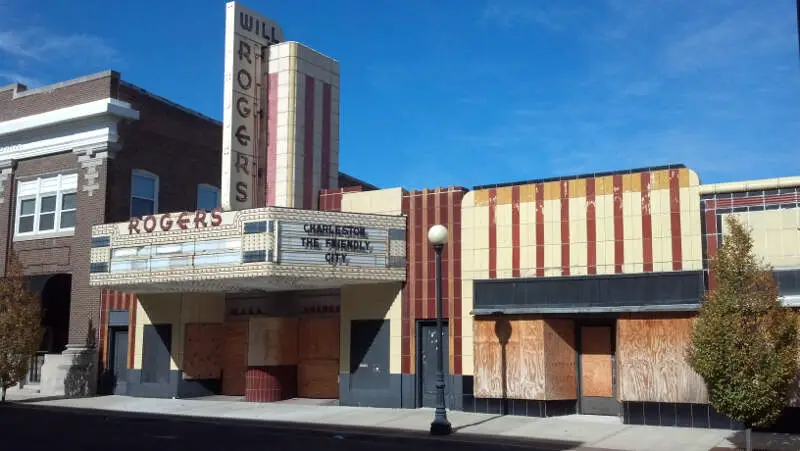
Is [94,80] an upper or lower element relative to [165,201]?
upper

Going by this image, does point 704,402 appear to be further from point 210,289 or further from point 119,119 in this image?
point 119,119

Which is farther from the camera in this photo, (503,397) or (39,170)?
(39,170)

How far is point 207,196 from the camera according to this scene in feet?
115

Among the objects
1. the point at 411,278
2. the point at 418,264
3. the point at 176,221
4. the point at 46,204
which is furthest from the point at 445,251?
the point at 46,204

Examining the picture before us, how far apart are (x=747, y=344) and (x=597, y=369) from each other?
7.26 m

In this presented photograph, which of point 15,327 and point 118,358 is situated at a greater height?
point 15,327

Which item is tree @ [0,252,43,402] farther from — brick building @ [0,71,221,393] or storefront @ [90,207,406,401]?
storefront @ [90,207,406,401]

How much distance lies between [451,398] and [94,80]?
1873 centimetres

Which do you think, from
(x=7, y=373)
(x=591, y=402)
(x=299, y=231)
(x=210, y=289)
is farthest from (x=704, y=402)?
(x=7, y=373)

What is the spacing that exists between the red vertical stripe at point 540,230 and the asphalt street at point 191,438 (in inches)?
219

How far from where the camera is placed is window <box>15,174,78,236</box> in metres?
31.3

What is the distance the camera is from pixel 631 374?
1984 cm

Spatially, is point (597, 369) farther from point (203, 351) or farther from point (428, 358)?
point (203, 351)

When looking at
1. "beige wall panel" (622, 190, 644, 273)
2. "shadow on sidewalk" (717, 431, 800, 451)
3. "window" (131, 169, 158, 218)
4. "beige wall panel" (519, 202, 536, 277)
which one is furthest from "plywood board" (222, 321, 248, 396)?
"shadow on sidewalk" (717, 431, 800, 451)
